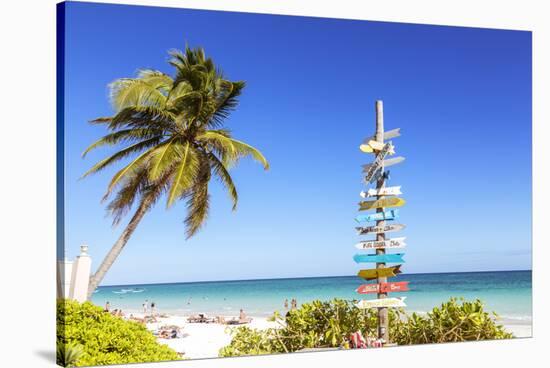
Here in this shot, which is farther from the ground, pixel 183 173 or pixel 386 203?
pixel 183 173

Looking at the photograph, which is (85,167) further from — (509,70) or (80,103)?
(509,70)

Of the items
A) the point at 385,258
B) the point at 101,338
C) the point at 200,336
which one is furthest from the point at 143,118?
the point at 385,258

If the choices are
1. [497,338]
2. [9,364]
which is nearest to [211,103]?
[9,364]

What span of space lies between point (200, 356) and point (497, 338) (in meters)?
3.84

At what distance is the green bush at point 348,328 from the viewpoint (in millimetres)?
11617

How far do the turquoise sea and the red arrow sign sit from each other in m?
0.21

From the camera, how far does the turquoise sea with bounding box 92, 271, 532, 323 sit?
39.6ft

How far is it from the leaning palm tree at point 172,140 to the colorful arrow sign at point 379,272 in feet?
6.21

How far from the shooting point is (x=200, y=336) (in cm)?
1161

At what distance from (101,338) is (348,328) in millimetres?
3116

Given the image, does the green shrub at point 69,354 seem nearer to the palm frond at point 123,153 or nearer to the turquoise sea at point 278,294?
the turquoise sea at point 278,294

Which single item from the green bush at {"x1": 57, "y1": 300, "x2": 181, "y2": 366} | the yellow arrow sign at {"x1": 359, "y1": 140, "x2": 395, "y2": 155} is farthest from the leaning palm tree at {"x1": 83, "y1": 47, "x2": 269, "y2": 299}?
the yellow arrow sign at {"x1": 359, "y1": 140, "x2": 395, "y2": 155}

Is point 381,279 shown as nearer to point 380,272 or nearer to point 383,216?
point 380,272

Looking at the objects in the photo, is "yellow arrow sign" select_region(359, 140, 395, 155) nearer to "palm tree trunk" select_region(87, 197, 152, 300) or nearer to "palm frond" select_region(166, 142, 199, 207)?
"palm frond" select_region(166, 142, 199, 207)
